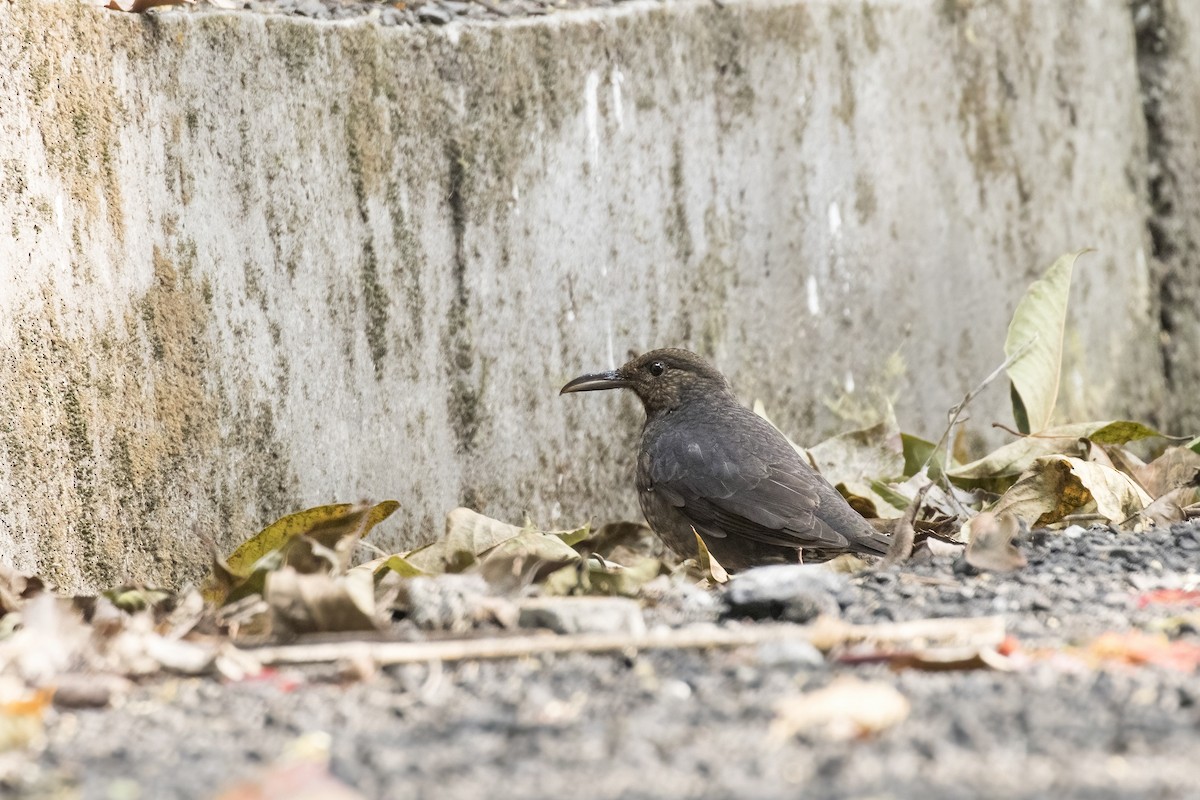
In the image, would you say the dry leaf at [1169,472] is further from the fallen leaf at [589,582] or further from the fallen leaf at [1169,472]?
the fallen leaf at [589,582]

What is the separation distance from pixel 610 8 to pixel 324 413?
165 centimetres

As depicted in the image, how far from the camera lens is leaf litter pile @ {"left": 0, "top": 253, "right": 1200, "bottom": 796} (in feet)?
8.13

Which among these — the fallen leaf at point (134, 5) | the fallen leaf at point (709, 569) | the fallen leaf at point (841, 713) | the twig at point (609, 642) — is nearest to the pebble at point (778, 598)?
the twig at point (609, 642)

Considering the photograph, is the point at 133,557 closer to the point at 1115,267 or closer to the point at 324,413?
the point at 324,413

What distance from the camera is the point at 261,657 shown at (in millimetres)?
2545

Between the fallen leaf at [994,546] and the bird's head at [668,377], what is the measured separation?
4.69ft

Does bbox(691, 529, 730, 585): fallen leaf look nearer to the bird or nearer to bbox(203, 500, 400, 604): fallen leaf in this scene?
the bird

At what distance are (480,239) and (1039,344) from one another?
2034 mm

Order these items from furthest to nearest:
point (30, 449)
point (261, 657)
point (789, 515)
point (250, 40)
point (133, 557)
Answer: point (789, 515) < point (250, 40) < point (133, 557) < point (30, 449) < point (261, 657)

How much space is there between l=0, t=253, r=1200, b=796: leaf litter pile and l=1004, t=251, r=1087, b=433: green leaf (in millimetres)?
467

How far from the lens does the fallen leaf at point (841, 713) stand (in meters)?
2.08

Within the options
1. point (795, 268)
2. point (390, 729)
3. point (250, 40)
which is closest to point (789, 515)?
point (795, 268)

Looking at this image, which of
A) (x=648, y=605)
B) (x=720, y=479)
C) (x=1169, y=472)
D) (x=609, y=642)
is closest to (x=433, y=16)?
(x=720, y=479)

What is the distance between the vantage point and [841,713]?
2113mm
